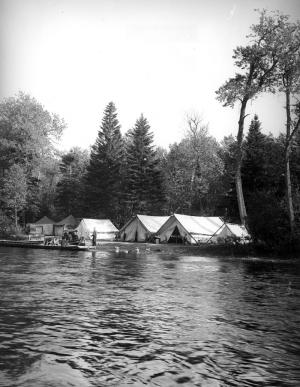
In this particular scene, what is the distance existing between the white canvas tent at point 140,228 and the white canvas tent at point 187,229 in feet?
7.28

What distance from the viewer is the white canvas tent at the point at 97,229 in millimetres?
47719

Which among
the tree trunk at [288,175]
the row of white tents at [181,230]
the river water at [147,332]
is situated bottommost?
the river water at [147,332]

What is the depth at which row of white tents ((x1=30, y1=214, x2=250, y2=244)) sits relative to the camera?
3925cm

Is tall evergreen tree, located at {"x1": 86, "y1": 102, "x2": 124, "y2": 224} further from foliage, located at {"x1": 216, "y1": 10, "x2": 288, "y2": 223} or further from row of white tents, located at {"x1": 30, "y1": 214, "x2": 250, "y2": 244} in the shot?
foliage, located at {"x1": 216, "y1": 10, "x2": 288, "y2": 223}

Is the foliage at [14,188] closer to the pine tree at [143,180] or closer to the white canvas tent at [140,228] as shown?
the pine tree at [143,180]

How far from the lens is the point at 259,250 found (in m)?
29.6

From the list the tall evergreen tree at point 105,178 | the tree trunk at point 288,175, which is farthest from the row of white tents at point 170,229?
the tall evergreen tree at point 105,178

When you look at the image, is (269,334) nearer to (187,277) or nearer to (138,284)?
(138,284)

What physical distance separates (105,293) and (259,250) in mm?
18898

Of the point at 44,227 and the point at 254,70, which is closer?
the point at 254,70

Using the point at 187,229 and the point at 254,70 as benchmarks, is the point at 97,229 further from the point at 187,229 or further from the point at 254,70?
the point at 254,70

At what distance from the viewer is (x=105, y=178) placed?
62000 millimetres

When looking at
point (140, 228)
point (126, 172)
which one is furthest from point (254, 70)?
point (126, 172)

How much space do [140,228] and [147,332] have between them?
3732 centimetres
